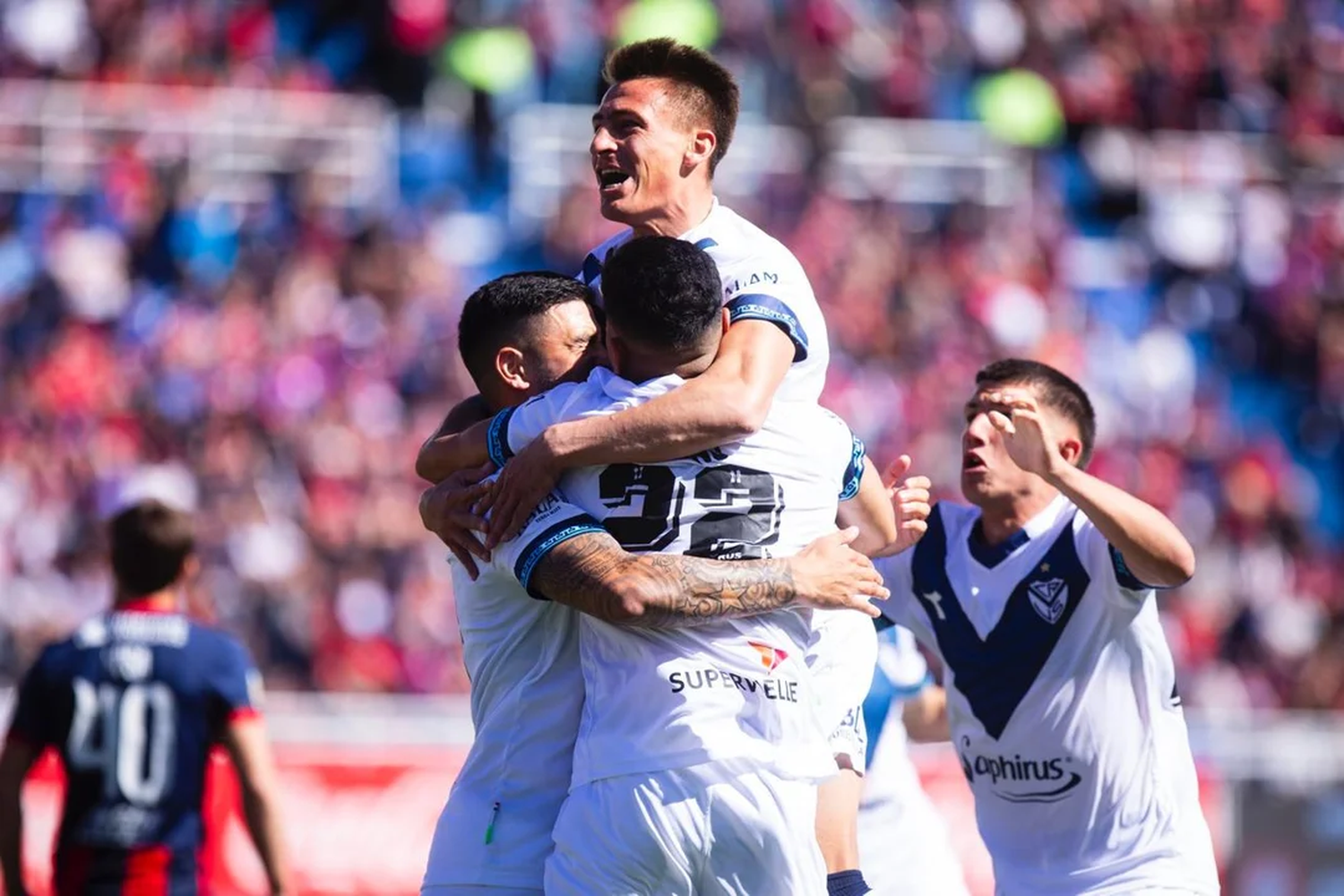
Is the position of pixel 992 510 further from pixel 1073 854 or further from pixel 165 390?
pixel 165 390

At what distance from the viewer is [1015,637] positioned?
661 centimetres

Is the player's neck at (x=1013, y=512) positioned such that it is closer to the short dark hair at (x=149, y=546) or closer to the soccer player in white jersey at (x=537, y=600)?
the soccer player in white jersey at (x=537, y=600)

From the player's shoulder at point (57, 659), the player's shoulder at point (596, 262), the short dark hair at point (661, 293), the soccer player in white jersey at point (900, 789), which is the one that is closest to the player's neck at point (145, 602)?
the player's shoulder at point (57, 659)

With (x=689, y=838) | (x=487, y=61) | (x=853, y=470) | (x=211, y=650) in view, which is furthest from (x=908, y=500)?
(x=487, y=61)

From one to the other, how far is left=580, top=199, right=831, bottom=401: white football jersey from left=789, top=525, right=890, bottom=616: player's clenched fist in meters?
0.38

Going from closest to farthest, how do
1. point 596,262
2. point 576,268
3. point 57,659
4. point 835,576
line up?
1. point 835,576
2. point 596,262
3. point 57,659
4. point 576,268

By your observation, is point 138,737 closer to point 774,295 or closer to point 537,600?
point 537,600

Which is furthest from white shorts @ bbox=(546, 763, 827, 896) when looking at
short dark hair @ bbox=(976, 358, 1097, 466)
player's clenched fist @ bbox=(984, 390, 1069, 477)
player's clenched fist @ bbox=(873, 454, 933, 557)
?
short dark hair @ bbox=(976, 358, 1097, 466)

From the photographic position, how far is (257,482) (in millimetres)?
15617

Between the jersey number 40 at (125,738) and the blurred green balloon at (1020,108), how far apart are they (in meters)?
15.1

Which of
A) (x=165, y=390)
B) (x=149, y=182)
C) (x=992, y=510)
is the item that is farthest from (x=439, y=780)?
(x=149, y=182)

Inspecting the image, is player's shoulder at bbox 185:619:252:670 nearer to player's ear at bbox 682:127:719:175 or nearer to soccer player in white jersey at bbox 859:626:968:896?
soccer player in white jersey at bbox 859:626:968:896

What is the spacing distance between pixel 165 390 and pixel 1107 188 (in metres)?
9.92

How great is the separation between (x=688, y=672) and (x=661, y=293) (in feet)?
2.84
